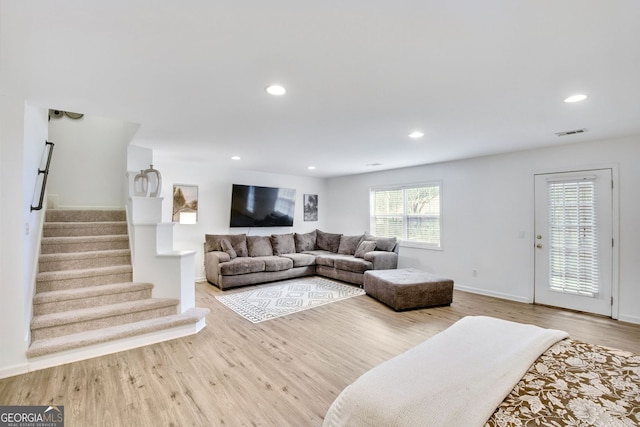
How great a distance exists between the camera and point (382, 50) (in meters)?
1.75

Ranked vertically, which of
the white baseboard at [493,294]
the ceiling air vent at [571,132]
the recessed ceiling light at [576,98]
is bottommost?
the white baseboard at [493,294]

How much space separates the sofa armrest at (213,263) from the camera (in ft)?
17.2

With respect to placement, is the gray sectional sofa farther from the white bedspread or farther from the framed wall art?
the white bedspread

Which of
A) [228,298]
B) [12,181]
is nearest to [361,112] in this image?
[12,181]

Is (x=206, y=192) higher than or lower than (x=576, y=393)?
higher

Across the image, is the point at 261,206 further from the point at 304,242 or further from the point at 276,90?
the point at 276,90

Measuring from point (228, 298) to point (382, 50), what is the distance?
165 inches

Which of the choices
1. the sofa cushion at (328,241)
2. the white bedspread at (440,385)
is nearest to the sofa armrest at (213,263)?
the sofa cushion at (328,241)

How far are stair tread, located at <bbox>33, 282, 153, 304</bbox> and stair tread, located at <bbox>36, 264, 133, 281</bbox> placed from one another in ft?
0.49

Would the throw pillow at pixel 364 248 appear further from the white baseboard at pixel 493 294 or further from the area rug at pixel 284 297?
the white baseboard at pixel 493 294

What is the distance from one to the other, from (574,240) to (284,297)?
436 centimetres

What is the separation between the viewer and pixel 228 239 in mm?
5758

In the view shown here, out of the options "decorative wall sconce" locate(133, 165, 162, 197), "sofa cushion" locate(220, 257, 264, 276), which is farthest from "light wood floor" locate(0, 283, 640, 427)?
"decorative wall sconce" locate(133, 165, 162, 197)

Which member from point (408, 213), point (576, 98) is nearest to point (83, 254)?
point (576, 98)
